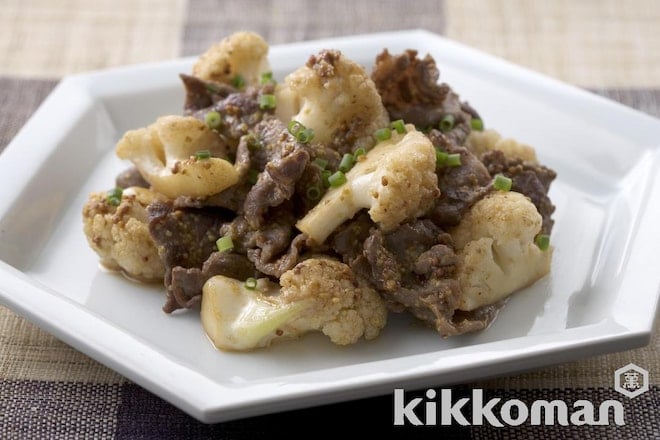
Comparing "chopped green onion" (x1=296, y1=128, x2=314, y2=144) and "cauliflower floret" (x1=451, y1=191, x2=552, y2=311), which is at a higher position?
"chopped green onion" (x1=296, y1=128, x2=314, y2=144)

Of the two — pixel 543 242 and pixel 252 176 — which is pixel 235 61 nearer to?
pixel 252 176

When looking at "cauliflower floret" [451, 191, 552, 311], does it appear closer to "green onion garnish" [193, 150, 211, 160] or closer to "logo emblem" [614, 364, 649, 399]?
"logo emblem" [614, 364, 649, 399]

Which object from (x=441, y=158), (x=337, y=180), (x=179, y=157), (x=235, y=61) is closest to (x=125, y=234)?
(x=179, y=157)

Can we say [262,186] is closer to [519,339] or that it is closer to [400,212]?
[400,212]

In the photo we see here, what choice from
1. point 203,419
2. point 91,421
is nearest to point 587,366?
point 203,419

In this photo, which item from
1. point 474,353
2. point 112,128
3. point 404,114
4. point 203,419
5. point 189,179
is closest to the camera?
point 203,419

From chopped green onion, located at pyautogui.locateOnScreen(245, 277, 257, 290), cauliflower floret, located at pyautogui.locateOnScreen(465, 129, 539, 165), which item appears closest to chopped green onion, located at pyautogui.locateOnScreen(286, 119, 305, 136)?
chopped green onion, located at pyautogui.locateOnScreen(245, 277, 257, 290)
